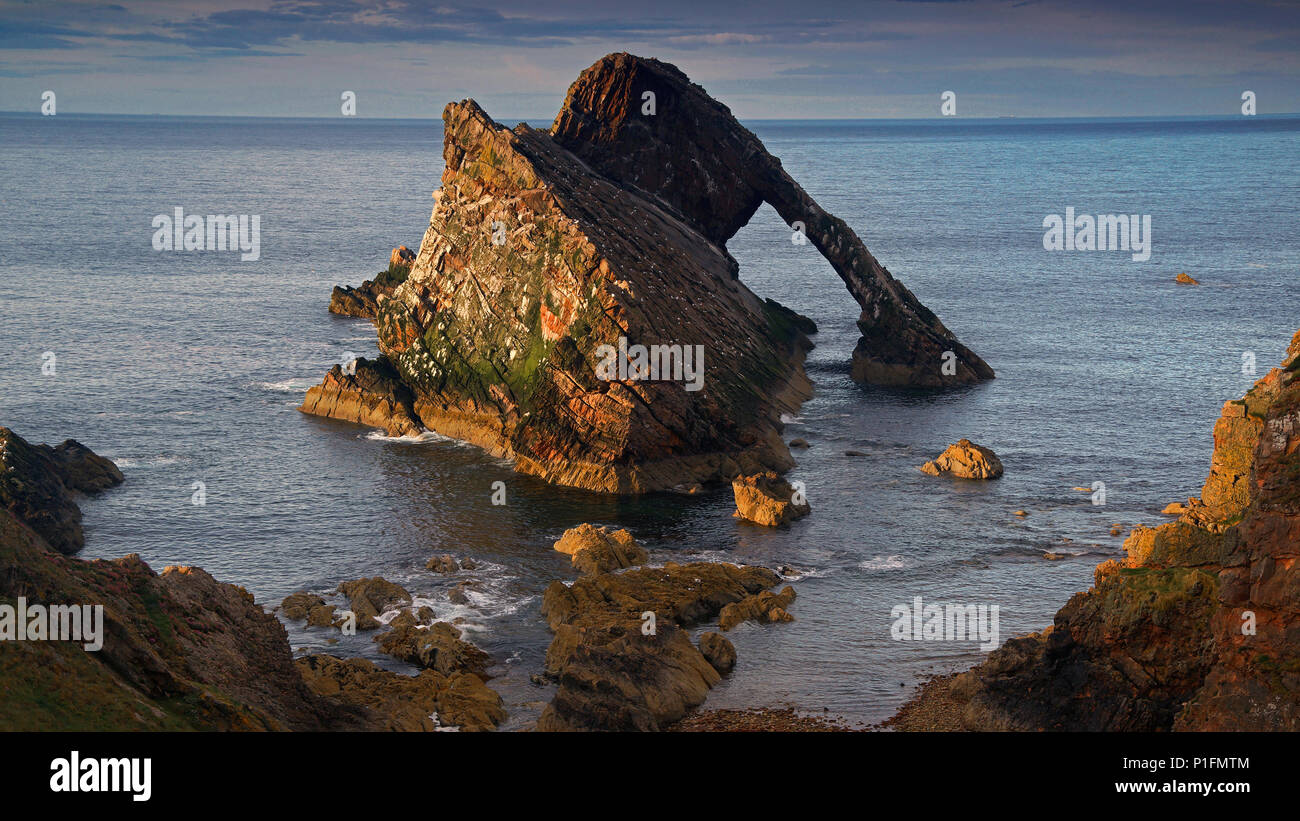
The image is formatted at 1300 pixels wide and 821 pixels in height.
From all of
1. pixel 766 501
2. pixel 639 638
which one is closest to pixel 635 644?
pixel 639 638

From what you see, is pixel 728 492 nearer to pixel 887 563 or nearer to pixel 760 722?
pixel 887 563

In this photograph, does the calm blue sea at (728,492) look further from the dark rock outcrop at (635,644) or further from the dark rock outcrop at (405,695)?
the dark rock outcrop at (405,695)

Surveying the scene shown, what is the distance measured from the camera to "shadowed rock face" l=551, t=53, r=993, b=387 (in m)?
103

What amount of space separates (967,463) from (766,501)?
49.6 ft

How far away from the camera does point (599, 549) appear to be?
62625 mm

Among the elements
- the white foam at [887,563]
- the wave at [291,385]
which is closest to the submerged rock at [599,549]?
the white foam at [887,563]

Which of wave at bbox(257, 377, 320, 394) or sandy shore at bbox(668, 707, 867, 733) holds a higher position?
wave at bbox(257, 377, 320, 394)

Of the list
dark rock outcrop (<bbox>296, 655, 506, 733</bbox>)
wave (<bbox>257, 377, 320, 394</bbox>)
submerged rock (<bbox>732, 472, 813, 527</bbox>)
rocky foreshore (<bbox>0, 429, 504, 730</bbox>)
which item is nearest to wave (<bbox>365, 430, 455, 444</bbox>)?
wave (<bbox>257, 377, 320, 394</bbox>)

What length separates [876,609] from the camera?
57250 mm

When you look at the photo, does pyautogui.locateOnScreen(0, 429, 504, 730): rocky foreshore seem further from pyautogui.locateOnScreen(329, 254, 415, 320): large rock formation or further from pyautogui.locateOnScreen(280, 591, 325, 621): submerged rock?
pyautogui.locateOnScreen(329, 254, 415, 320): large rock formation

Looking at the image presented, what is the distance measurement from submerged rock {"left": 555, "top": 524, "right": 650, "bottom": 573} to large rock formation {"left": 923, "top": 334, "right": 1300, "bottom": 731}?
791 inches

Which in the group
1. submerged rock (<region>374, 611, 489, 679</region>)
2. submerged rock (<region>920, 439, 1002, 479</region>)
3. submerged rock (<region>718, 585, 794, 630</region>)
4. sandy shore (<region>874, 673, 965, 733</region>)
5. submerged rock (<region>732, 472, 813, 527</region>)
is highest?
submerged rock (<region>920, 439, 1002, 479</region>)
